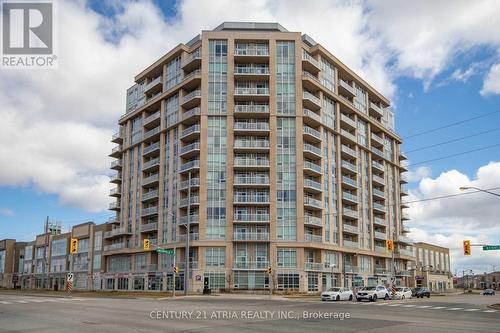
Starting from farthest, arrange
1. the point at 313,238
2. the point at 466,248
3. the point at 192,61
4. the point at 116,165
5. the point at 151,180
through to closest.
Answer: the point at 116,165, the point at 151,180, the point at 192,61, the point at 313,238, the point at 466,248

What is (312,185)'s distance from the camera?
73.2 m

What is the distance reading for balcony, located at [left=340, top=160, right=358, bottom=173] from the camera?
82.8 m

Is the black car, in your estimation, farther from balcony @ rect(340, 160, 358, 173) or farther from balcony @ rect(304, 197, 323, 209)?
balcony @ rect(340, 160, 358, 173)

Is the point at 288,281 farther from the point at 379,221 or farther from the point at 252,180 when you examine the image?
the point at 379,221

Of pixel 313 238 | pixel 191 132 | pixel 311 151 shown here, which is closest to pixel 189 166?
pixel 191 132

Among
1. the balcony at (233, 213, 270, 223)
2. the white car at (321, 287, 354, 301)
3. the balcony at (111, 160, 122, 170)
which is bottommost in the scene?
the white car at (321, 287, 354, 301)

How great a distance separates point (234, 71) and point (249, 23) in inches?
384

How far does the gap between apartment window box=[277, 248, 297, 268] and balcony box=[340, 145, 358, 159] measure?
862 inches

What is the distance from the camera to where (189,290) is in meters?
68.2

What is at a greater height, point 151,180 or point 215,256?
point 151,180

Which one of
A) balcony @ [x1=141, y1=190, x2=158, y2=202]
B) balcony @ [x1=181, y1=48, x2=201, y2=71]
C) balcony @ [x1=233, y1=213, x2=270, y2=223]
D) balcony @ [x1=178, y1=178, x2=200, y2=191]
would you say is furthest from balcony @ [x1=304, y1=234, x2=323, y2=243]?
balcony @ [x1=181, y1=48, x2=201, y2=71]

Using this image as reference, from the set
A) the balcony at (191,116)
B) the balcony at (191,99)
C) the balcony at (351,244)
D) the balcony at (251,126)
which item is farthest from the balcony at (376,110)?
the balcony at (191,116)

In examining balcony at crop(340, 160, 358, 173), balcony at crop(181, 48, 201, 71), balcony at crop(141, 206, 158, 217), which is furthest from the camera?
balcony at crop(340, 160, 358, 173)

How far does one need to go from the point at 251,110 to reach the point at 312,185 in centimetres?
1424
